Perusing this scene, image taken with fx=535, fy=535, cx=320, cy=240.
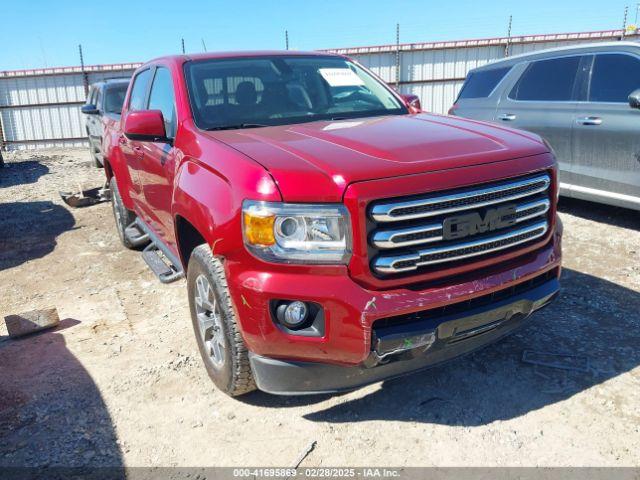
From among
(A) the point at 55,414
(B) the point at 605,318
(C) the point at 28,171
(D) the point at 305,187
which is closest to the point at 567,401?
(B) the point at 605,318

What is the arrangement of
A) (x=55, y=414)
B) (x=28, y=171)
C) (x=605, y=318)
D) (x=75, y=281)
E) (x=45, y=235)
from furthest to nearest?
(x=28, y=171) < (x=45, y=235) < (x=75, y=281) < (x=605, y=318) < (x=55, y=414)

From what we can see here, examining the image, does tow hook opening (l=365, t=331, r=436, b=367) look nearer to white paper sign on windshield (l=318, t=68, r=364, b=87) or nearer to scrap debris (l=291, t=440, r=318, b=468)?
scrap debris (l=291, t=440, r=318, b=468)

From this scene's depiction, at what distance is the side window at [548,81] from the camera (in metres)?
5.80

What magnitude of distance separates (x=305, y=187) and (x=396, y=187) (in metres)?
0.38

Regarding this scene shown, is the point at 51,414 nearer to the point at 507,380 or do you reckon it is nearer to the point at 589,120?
the point at 507,380

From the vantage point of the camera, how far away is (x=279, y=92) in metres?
3.58

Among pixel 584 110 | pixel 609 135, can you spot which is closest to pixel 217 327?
pixel 609 135

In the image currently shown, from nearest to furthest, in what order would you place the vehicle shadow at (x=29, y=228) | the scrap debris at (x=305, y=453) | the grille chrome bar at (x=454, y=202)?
the grille chrome bar at (x=454, y=202) < the scrap debris at (x=305, y=453) < the vehicle shadow at (x=29, y=228)

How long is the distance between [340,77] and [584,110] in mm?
3069

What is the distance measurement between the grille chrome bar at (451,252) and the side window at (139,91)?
3034 millimetres

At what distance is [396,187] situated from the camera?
222 centimetres

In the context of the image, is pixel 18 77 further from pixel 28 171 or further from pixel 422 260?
pixel 422 260

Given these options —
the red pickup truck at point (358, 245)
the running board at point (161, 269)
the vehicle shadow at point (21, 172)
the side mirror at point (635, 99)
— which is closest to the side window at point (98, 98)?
the vehicle shadow at point (21, 172)

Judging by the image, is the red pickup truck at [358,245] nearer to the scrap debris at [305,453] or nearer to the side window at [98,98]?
the scrap debris at [305,453]
